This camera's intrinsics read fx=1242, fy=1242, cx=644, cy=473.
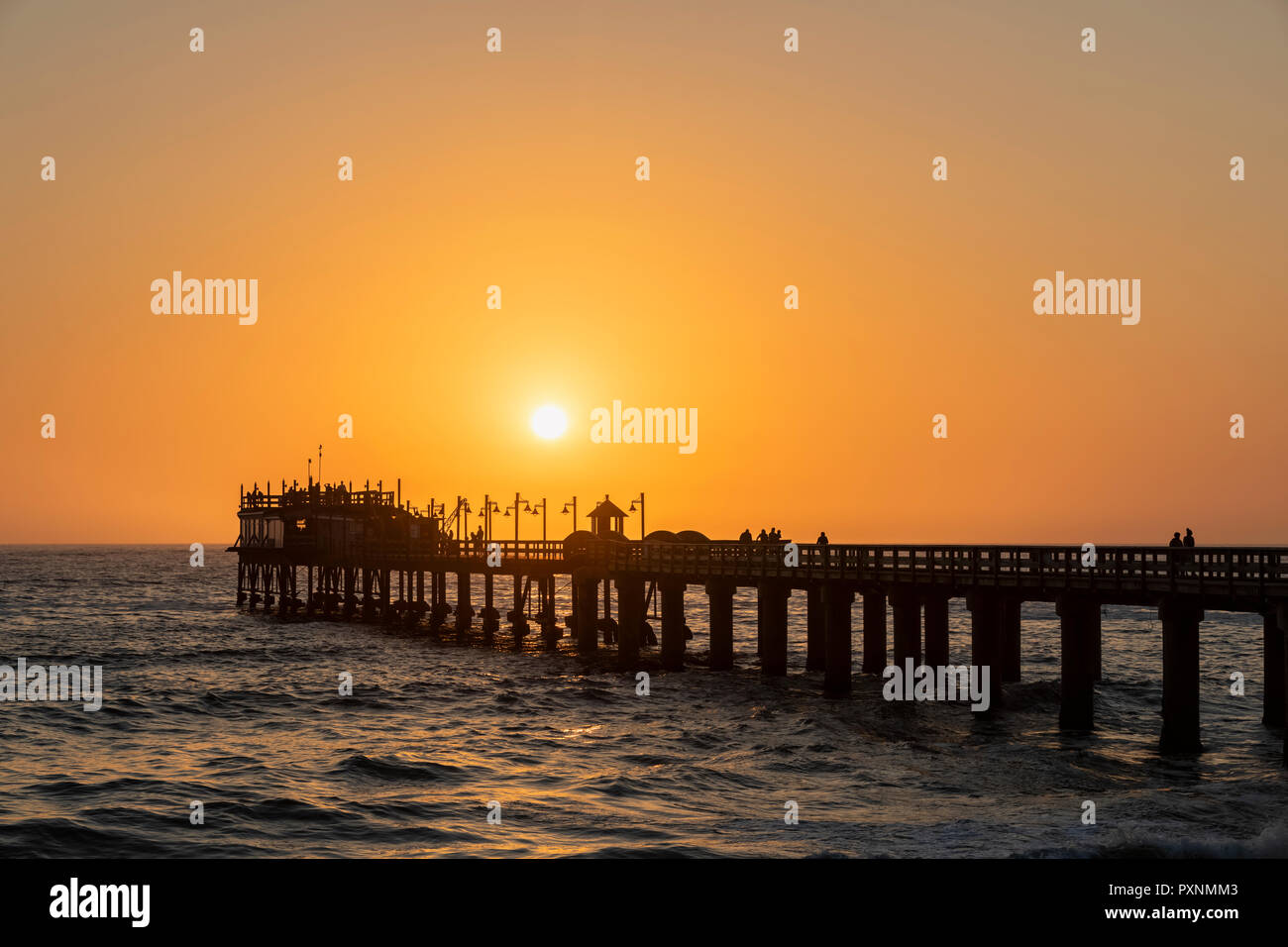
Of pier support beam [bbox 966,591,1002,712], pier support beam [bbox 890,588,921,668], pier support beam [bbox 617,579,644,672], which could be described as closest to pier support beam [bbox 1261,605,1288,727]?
pier support beam [bbox 966,591,1002,712]

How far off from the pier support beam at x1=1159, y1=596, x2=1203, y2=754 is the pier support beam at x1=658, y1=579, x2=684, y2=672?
2030 centimetres

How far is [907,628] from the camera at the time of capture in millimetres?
37969

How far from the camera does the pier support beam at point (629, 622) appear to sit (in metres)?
45.1

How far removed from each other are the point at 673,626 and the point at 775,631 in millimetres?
4075

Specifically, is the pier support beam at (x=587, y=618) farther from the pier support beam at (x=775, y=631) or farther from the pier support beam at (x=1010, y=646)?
the pier support beam at (x=1010, y=646)

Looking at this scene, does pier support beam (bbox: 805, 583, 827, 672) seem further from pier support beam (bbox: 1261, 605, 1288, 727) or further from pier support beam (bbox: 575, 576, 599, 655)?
pier support beam (bbox: 1261, 605, 1288, 727)

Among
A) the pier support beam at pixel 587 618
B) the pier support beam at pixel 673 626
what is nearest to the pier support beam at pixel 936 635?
the pier support beam at pixel 673 626

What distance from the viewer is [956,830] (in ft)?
61.4

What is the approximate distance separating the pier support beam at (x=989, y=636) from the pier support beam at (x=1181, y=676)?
215 inches

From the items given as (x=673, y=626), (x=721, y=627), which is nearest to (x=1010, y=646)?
(x=721, y=627)

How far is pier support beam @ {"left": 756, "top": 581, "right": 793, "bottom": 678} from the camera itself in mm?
40781

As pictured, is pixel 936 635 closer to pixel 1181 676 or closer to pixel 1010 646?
pixel 1010 646

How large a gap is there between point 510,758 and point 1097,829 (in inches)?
496
